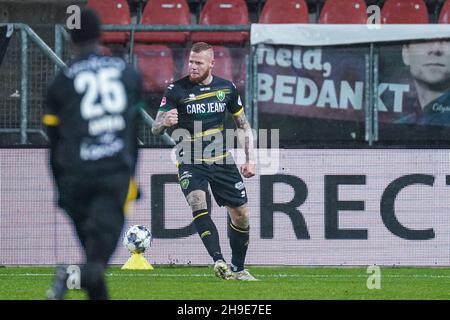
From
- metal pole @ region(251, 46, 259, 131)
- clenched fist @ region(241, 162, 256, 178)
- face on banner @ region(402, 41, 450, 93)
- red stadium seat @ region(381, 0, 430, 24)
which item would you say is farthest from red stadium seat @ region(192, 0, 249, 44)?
clenched fist @ region(241, 162, 256, 178)

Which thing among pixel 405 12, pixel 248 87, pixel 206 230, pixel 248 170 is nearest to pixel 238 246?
pixel 206 230

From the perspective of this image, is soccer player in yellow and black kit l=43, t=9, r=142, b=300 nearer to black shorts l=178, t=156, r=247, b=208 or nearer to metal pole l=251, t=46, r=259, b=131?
black shorts l=178, t=156, r=247, b=208

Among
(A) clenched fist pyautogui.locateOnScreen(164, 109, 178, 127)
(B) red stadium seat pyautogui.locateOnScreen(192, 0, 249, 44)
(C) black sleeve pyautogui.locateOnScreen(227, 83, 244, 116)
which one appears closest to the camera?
(A) clenched fist pyautogui.locateOnScreen(164, 109, 178, 127)

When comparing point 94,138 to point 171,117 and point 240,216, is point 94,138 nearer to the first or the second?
point 171,117

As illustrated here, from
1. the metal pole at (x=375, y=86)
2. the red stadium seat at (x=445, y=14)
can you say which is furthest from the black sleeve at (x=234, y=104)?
the red stadium seat at (x=445, y=14)

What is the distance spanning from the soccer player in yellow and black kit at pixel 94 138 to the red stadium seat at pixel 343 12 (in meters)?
10.1

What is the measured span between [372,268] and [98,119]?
7045 mm

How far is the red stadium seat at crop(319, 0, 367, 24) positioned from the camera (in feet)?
55.9

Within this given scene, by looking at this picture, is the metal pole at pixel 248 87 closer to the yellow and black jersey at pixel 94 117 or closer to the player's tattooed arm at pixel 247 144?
the player's tattooed arm at pixel 247 144

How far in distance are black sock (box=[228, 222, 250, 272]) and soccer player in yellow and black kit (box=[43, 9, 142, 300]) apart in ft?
15.0

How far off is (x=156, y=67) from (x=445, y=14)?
5134mm

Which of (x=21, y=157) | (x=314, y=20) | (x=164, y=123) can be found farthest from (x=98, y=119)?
(x=314, y=20)

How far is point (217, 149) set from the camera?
11797mm

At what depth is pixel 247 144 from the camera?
11711mm
